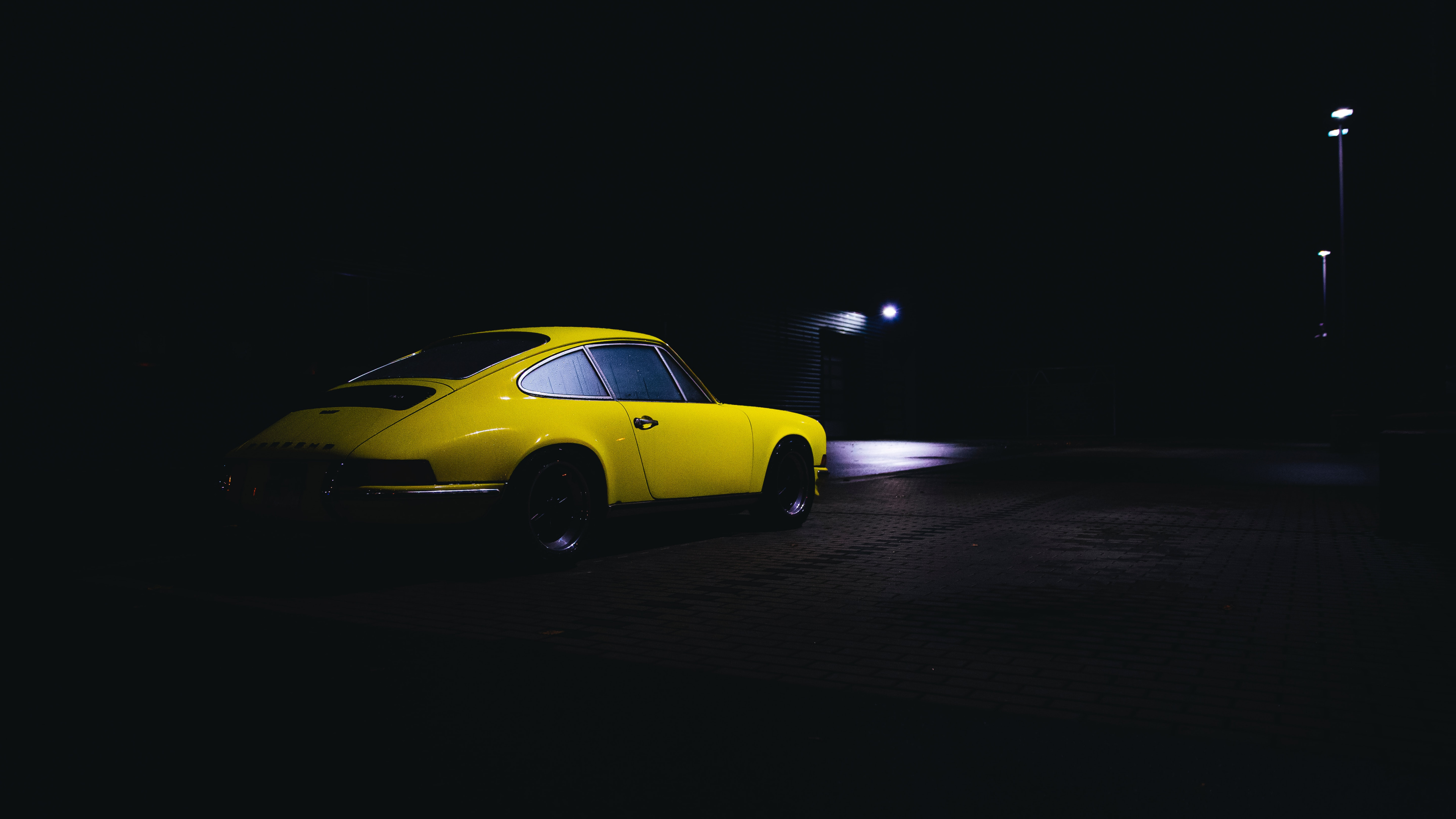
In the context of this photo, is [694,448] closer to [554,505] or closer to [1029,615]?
[554,505]

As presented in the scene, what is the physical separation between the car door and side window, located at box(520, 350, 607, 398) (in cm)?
14

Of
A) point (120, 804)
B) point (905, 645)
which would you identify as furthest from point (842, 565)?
point (120, 804)

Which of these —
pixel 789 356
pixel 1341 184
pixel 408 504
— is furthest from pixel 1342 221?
pixel 408 504

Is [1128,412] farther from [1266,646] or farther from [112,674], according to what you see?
[112,674]

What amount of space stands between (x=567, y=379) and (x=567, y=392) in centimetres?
12

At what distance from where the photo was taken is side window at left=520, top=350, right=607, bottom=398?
23.2 feet

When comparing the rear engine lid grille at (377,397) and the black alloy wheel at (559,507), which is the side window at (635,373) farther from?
the rear engine lid grille at (377,397)

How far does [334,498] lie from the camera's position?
6031 millimetres

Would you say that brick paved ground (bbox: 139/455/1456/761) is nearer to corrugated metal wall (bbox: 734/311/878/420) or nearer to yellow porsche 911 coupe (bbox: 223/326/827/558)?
yellow porsche 911 coupe (bbox: 223/326/827/558)

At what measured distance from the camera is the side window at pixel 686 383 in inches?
330

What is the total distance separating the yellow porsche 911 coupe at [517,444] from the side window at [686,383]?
0.01m

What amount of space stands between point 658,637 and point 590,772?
1.87m

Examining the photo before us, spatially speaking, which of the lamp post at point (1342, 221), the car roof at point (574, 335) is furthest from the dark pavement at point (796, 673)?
the lamp post at point (1342, 221)

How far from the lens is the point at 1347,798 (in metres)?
2.92
